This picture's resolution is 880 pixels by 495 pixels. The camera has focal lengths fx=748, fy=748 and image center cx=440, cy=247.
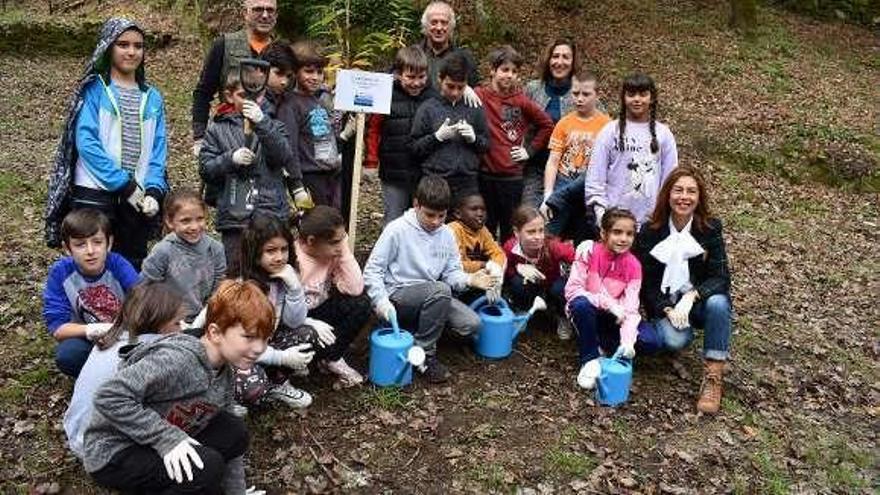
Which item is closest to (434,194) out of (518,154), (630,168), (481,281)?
(481,281)

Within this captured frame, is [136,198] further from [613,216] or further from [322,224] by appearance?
[613,216]

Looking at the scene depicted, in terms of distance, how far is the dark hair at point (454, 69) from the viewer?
5.25 metres

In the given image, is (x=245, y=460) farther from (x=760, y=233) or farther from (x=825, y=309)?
(x=760, y=233)

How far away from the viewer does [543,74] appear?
5918 mm

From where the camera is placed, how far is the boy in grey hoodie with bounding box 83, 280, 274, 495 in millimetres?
2939

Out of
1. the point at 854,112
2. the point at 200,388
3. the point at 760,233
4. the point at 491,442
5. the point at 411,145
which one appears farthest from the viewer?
the point at 854,112

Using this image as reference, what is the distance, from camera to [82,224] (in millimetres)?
3955

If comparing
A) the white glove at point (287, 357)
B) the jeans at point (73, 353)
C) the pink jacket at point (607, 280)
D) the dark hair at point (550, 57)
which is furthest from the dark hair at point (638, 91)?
the jeans at point (73, 353)

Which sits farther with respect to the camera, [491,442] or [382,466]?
[491,442]

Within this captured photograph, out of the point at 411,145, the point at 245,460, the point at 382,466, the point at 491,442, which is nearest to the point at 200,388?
the point at 245,460

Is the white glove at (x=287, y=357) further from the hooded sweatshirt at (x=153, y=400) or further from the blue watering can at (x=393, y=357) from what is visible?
the hooded sweatshirt at (x=153, y=400)

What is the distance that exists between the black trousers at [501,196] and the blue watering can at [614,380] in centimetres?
158

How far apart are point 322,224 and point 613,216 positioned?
189 centimetres

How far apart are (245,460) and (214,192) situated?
1.79 m
